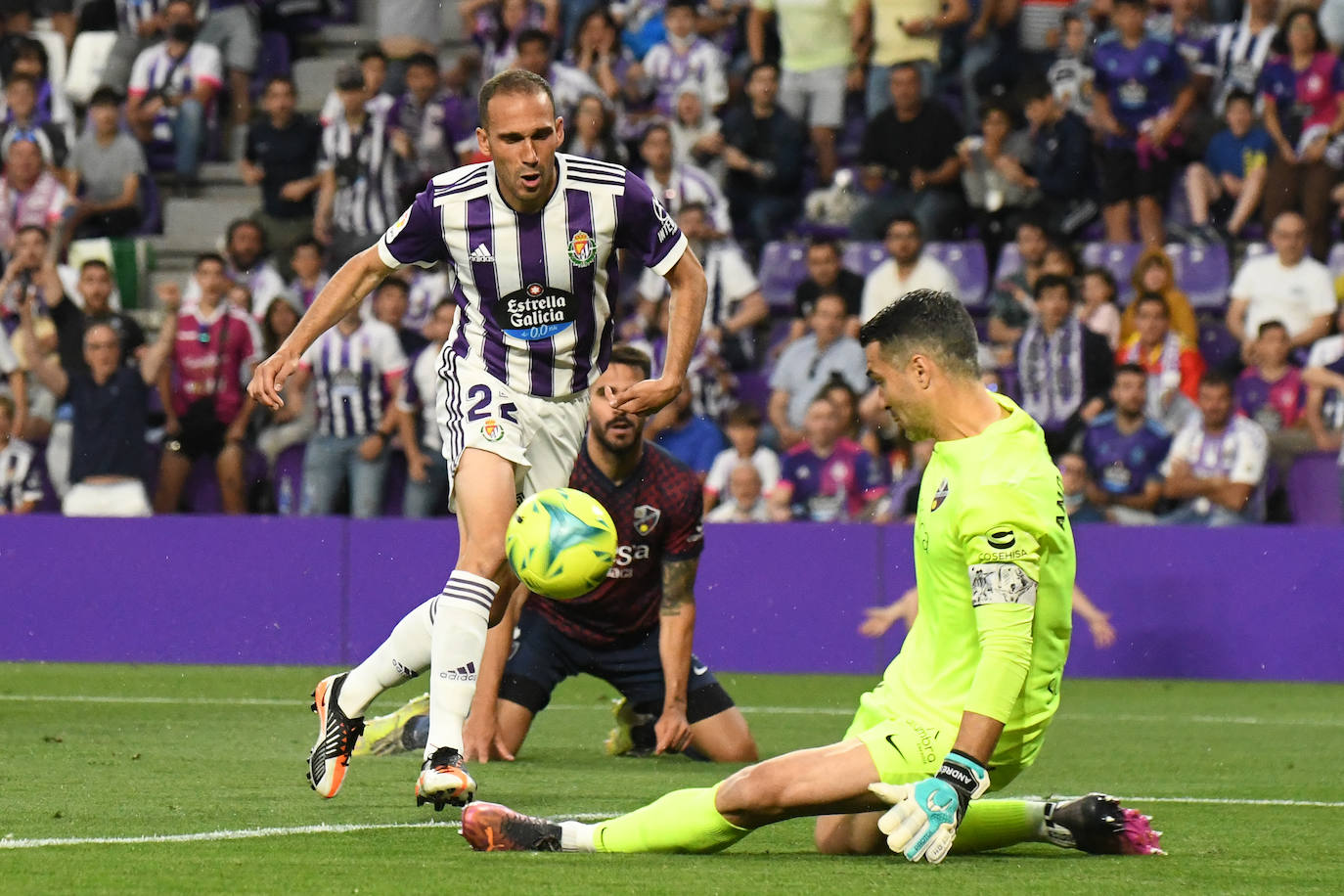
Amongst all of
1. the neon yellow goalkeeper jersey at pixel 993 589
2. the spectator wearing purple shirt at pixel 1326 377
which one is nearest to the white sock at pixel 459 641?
the neon yellow goalkeeper jersey at pixel 993 589

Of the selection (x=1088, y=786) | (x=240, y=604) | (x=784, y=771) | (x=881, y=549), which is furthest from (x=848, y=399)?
(x=784, y=771)

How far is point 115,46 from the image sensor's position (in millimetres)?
18109

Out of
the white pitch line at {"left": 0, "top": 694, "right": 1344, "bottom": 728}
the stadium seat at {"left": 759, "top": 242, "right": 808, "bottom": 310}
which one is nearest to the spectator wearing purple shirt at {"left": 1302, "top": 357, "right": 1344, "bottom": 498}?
the white pitch line at {"left": 0, "top": 694, "right": 1344, "bottom": 728}

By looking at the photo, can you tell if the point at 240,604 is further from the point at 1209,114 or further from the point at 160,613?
the point at 1209,114

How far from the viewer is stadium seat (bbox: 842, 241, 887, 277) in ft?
50.2

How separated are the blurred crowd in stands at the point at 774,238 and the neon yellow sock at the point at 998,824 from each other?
7.97 metres

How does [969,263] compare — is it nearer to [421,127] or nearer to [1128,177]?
[1128,177]

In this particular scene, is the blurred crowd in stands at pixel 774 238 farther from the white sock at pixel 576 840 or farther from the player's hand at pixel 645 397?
the white sock at pixel 576 840

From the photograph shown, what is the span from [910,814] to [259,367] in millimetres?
2480

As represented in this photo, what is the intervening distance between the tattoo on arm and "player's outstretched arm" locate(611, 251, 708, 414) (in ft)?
6.46

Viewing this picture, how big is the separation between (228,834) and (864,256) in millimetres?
10478

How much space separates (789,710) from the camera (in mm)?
10742

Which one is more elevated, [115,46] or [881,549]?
[115,46]

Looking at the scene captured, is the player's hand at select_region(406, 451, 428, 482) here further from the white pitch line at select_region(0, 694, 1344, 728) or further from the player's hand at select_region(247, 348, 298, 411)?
the player's hand at select_region(247, 348, 298, 411)
